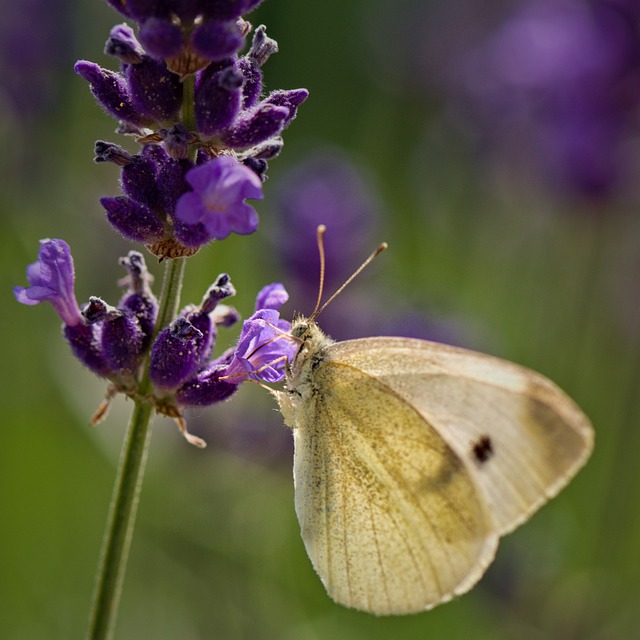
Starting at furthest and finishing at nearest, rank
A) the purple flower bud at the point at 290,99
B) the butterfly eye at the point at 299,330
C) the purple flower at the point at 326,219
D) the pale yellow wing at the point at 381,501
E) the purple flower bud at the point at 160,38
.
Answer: the purple flower at the point at 326,219, the butterfly eye at the point at 299,330, the pale yellow wing at the point at 381,501, the purple flower bud at the point at 290,99, the purple flower bud at the point at 160,38

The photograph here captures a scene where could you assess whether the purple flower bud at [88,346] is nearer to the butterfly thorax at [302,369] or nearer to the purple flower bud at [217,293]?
the purple flower bud at [217,293]

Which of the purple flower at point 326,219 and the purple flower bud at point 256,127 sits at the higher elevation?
the purple flower bud at point 256,127

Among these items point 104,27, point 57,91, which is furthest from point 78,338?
point 104,27

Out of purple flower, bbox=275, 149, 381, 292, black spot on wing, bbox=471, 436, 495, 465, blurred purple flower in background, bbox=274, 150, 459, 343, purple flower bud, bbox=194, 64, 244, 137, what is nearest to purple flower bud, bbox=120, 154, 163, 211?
purple flower bud, bbox=194, 64, 244, 137

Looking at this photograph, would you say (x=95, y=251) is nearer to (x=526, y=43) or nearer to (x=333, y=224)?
(x=333, y=224)

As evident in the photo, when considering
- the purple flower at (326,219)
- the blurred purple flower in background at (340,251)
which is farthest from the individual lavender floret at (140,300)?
the purple flower at (326,219)

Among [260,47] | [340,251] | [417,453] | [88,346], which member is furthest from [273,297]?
[340,251]
